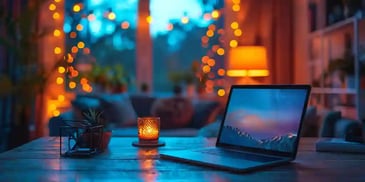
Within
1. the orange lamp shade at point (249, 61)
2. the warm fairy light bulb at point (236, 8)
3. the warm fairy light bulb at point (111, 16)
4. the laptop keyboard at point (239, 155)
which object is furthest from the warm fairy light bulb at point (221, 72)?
the laptop keyboard at point (239, 155)

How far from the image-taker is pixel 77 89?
6098 millimetres

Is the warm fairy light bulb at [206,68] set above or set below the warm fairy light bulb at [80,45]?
below

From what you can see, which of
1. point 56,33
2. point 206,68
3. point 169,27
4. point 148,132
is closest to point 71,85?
point 56,33

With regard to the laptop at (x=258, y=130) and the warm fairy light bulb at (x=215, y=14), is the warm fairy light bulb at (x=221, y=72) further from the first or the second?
the laptop at (x=258, y=130)

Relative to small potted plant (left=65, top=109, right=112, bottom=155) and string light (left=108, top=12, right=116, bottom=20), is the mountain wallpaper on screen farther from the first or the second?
string light (left=108, top=12, right=116, bottom=20)

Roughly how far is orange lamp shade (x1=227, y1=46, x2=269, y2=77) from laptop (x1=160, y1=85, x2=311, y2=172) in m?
3.27

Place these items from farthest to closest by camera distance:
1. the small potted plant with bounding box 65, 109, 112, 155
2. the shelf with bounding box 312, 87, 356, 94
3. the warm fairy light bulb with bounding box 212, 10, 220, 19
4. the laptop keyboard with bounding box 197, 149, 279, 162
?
the warm fairy light bulb with bounding box 212, 10, 220, 19 < the shelf with bounding box 312, 87, 356, 94 < the small potted plant with bounding box 65, 109, 112, 155 < the laptop keyboard with bounding box 197, 149, 279, 162

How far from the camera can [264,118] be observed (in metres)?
1.45

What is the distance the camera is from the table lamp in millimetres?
4801

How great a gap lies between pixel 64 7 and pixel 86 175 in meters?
5.17

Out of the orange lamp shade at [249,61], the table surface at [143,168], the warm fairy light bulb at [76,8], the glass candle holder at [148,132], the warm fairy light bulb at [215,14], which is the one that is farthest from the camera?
the warm fairy light bulb at [215,14]

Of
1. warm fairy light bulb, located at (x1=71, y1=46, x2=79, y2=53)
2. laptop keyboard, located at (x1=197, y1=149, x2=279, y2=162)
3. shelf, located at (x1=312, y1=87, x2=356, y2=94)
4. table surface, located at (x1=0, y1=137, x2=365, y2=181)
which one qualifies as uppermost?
warm fairy light bulb, located at (x1=71, y1=46, x2=79, y2=53)

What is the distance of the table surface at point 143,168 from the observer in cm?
114

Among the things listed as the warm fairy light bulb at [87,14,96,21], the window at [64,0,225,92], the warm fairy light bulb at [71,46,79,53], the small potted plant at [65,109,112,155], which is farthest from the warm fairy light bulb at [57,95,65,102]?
the small potted plant at [65,109,112,155]
